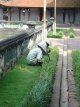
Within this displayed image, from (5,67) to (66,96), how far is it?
296 centimetres

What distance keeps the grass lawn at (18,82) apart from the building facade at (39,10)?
31301mm

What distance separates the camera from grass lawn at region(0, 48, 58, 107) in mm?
8429

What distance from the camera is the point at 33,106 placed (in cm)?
661

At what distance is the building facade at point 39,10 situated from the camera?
4406 cm

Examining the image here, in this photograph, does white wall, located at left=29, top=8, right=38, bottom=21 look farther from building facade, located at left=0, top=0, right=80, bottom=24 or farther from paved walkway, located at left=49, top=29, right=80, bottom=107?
paved walkway, located at left=49, top=29, right=80, bottom=107

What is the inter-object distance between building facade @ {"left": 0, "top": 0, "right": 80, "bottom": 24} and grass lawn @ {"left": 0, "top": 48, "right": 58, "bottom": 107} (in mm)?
31301

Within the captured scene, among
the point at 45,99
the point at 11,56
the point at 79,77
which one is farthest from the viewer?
the point at 11,56

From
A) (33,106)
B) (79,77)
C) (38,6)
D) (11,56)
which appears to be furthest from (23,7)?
(33,106)

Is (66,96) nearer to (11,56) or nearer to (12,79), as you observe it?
(12,79)

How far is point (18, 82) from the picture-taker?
1012 centimetres

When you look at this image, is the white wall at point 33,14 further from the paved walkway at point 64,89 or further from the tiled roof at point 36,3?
the paved walkway at point 64,89

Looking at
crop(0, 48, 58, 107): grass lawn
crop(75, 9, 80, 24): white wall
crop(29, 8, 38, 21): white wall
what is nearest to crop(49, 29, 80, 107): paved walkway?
crop(0, 48, 58, 107): grass lawn

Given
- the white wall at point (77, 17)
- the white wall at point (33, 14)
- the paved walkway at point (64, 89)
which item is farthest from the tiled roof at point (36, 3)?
the paved walkway at point (64, 89)

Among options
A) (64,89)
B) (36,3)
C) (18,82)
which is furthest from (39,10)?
(64,89)
